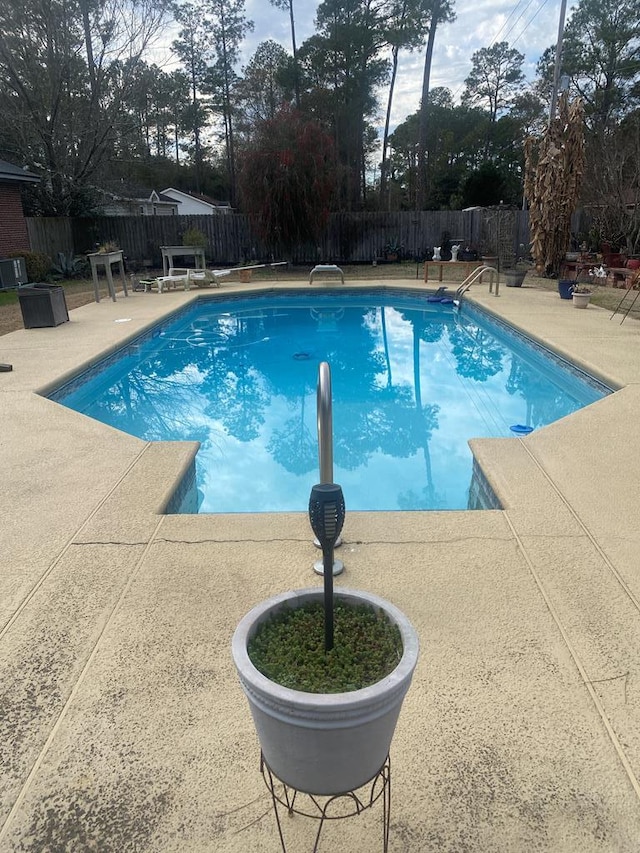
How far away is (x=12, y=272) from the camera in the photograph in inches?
525

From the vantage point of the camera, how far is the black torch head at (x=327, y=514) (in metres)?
1.41

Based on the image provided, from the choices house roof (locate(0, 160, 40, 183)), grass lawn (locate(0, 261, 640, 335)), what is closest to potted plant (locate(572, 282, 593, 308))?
grass lawn (locate(0, 261, 640, 335))

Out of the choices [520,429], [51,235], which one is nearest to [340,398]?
[520,429]

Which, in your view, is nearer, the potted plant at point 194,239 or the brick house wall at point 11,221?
the brick house wall at point 11,221

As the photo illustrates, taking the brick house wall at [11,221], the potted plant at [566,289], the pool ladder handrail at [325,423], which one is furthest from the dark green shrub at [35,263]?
the pool ladder handrail at [325,423]

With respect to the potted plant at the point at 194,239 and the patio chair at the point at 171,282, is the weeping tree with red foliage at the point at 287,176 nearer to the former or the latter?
the potted plant at the point at 194,239

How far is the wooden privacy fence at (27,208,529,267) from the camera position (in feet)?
56.8

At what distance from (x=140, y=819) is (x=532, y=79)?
3655cm

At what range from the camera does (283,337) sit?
1043 cm

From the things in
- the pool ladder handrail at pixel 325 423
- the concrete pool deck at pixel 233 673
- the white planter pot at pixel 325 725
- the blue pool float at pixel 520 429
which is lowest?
the blue pool float at pixel 520 429

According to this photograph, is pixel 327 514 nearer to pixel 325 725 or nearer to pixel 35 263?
pixel 325 725

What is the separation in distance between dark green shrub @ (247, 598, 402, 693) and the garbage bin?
8.84m

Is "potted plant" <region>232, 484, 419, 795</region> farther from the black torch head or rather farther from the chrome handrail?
the chrome handrail

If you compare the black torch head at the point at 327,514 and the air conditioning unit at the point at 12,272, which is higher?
the air conditioning unit at the point at 12,272
